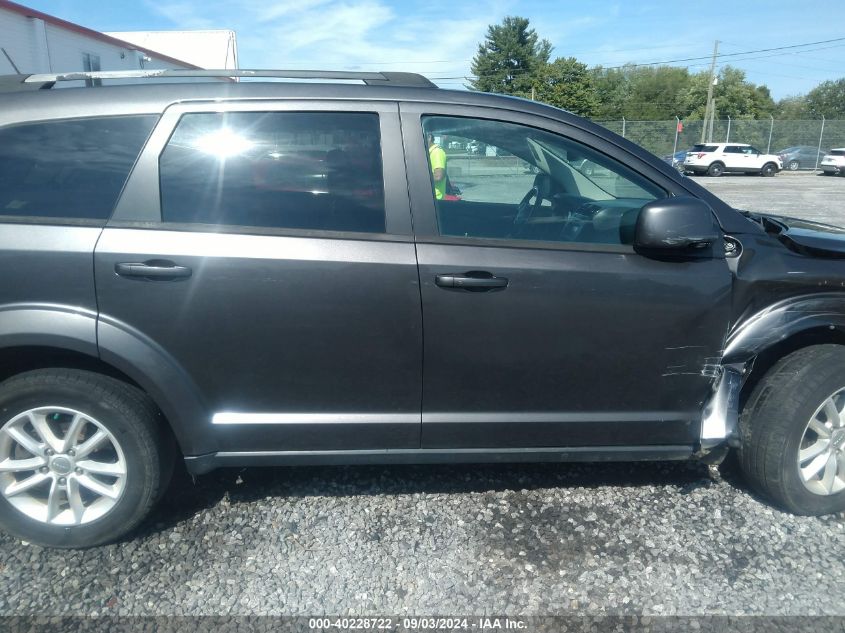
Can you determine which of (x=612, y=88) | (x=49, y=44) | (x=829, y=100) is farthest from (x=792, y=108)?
(x=49, y=44)

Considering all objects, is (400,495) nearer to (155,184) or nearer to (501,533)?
(501,533)

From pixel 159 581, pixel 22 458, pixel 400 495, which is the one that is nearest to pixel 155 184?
pixel 22 458

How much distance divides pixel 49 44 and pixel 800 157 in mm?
35913

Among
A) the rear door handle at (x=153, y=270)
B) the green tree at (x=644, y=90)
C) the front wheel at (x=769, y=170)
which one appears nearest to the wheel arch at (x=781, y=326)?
the rear door handle at (x=153, y=270)

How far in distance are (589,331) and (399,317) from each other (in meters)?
0.79

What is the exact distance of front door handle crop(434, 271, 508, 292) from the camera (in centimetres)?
267

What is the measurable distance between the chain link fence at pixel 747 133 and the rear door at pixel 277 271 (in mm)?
35703

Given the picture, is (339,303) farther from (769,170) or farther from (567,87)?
(567,87)

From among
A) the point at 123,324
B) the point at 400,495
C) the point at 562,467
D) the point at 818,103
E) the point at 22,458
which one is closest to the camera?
the point at 123,324

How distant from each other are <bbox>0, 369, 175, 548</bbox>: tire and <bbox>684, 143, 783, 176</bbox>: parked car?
3571cm

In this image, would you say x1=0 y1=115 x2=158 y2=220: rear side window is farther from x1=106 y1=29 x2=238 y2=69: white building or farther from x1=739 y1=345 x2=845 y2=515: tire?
x1=106 y1=29 x2=238 y2=69: white building

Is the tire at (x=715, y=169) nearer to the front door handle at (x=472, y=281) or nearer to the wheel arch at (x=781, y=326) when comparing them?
the wheel arch at (x=781, y=326)

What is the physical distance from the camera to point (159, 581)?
267cm

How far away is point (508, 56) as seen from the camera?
198ft
